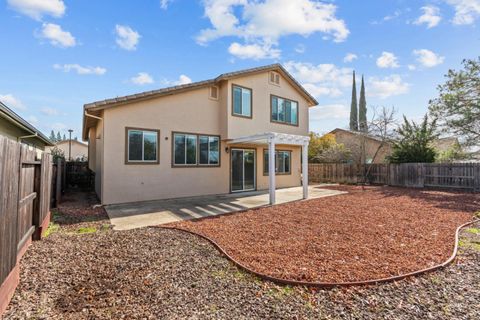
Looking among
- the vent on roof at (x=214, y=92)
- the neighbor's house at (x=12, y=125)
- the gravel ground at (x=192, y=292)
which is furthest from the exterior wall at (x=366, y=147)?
the neighbor's house at (x=12, y=125)

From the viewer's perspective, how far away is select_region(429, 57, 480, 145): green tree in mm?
15125

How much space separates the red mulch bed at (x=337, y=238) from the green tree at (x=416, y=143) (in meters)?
8.35

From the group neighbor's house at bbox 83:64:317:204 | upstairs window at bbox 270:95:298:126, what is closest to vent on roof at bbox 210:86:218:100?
neighbor's house at bbox 83:64:317:204

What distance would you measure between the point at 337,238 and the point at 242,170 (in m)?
8.14

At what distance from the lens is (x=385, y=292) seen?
3328mm

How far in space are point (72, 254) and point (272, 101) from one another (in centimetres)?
1183

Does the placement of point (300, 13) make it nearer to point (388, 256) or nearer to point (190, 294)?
point (388, 256)

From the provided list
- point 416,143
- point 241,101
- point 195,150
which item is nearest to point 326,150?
point 416,143

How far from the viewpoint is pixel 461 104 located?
51.0 feet

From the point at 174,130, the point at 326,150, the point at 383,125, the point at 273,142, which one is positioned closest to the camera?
the point at 273,142

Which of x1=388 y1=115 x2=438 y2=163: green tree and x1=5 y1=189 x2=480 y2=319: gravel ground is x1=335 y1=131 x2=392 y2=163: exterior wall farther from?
x1=5 y1=189 x2=480 y2=319: gravel ground

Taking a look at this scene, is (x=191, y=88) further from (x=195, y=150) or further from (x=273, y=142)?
(x=273, y=142)

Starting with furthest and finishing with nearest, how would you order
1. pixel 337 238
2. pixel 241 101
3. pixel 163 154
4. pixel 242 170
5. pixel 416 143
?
pixel 416 143
pixel 242 170
pixel 241 101
pixel 163 154
pixel 337 238

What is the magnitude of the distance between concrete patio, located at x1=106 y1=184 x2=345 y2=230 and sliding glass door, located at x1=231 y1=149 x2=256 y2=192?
4.37ft
